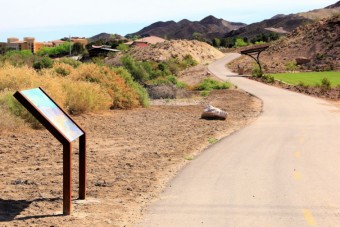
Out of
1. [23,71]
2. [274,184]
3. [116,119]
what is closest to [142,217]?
[274,184]

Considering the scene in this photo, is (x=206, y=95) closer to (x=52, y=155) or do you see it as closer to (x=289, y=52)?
(x=52, y=155)

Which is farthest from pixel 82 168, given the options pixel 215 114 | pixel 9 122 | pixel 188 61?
pixel 188 61

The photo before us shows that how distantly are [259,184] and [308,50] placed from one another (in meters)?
79.7

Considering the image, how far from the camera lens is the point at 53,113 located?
28.6ft

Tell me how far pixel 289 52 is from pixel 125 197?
8433cm

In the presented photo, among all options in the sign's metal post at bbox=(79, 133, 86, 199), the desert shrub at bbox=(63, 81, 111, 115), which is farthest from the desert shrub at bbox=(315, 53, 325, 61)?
the sign's metal post at bbox=(79, 133, 86, 199)

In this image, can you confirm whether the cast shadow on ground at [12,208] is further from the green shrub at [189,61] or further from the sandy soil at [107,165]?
the green shrub at [189,61]

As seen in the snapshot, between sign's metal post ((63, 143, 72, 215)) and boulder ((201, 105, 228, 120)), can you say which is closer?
→ sign's metal post ((63, 143, 72, 215))

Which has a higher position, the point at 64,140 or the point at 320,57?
the point at 320,57

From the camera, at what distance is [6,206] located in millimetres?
9062

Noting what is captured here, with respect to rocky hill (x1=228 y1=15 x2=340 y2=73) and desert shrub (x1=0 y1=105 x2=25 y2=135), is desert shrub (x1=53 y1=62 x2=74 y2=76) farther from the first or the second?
rocky hill (x1=228 y1=15 x2=340 y2=73)

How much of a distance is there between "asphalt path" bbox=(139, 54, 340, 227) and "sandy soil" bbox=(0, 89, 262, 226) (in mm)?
561

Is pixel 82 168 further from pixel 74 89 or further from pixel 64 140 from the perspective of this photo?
pixel 74 89

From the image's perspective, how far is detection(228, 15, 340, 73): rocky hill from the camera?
72.6 metres
